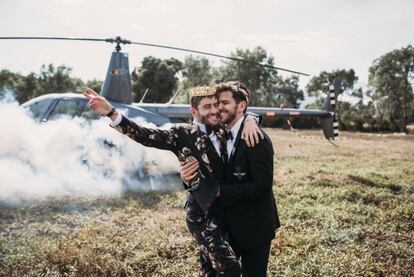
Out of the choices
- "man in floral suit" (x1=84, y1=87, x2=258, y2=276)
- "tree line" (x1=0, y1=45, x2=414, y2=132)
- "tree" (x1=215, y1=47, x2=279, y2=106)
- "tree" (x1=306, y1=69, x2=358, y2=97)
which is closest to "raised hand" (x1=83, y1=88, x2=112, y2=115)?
"man in floral suit" (x1=84, y1=87, x2=258, y2=276)

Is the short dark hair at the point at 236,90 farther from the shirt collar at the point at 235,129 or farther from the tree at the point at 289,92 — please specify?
the tree at the point at 289,92

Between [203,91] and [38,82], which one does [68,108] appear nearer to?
[203,91]

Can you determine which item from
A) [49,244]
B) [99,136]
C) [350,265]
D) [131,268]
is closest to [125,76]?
[99,136]

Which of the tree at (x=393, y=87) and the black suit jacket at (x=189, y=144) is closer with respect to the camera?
the black suit jacket at (x=189, y=144)

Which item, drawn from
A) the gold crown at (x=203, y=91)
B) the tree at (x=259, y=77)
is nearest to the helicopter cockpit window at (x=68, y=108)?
the gold crown at (x=203, y=91)

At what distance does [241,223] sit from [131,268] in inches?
98.6

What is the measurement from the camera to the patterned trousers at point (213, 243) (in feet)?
8.82

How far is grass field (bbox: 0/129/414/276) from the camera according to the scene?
15.3ft

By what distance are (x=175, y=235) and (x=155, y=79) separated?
50.8 metres

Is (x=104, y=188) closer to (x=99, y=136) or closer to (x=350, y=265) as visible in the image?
(x=99, y=136)

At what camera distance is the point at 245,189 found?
2.64 m

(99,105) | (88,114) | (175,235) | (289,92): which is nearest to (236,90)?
(99,105)

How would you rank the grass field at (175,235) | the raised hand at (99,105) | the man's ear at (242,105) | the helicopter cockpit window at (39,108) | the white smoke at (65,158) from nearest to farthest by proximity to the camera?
the raised hand at (99,105) → the man's ear at (242,105) → the grass field at (175,235) → the white smoke at (65,158) → the helicopter cockpit window at (39,108)

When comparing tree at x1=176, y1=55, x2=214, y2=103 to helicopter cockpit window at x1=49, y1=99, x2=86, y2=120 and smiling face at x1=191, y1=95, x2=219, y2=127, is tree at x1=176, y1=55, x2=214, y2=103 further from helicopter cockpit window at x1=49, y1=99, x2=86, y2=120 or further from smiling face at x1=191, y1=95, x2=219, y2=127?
smiling face at x1=191, y1=95, x2=219, y2=127
